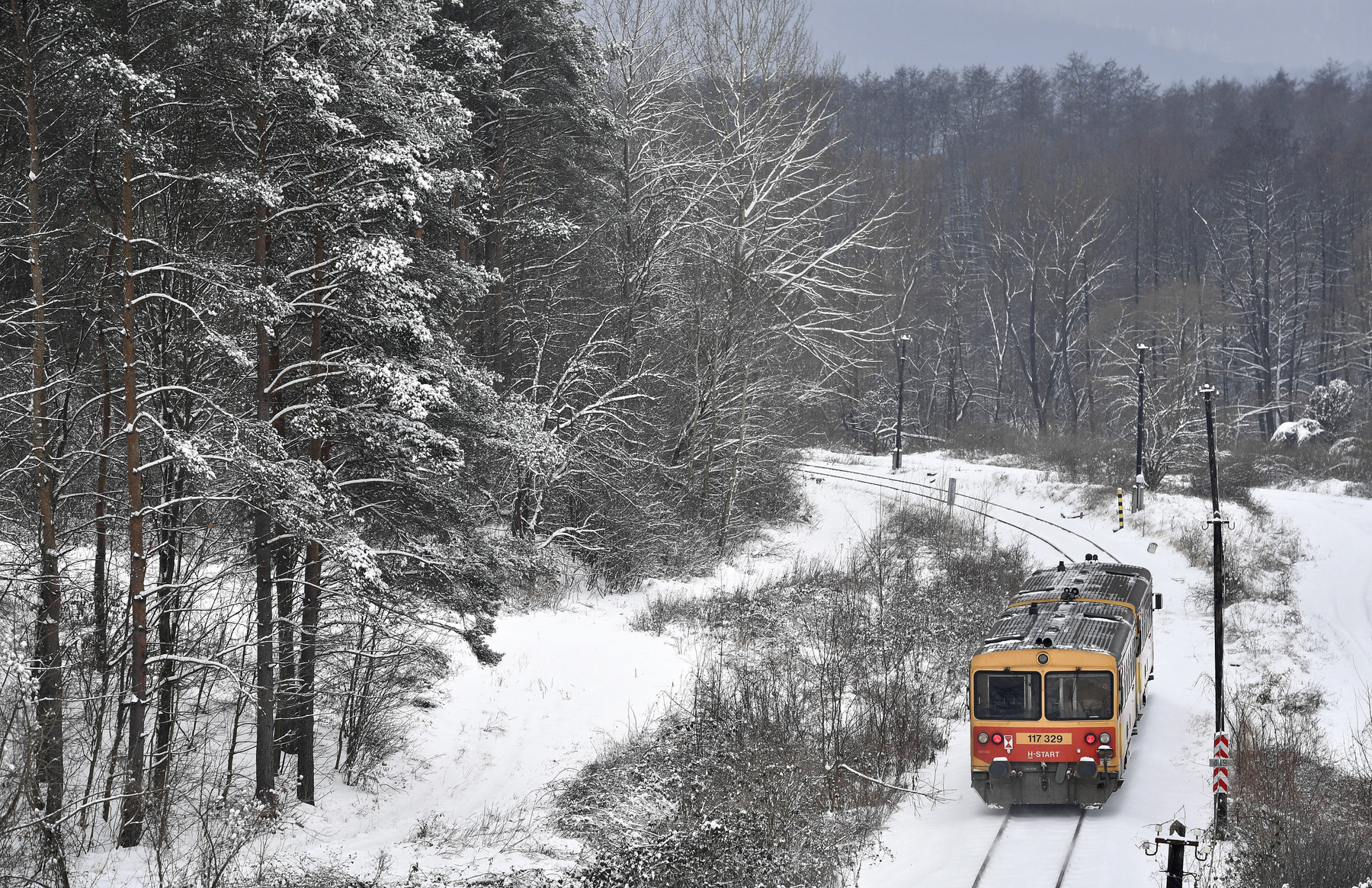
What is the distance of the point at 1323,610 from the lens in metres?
23.1

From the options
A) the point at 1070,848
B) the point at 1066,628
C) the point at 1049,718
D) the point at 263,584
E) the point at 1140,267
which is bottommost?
the point at 1070,848

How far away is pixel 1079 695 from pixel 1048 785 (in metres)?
1.21

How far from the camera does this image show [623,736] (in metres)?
17.2

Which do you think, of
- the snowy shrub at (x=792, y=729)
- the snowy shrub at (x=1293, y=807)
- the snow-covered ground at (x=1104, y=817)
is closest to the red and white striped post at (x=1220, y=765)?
the snowy shrub at (x=1293, y=807)

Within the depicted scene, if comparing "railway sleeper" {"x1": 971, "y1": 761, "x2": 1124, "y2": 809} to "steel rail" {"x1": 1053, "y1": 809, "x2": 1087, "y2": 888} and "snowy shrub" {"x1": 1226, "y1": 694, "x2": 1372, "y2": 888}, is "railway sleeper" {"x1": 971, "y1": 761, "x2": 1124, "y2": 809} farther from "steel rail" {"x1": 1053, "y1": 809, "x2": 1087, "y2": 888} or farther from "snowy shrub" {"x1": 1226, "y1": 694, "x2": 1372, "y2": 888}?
"snowy shrub" {"x1": 1226, "y1": 694, "x2": 1372, "y2": 888}

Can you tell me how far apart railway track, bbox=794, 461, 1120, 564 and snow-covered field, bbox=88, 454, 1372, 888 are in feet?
2.68

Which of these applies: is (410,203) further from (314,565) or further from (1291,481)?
(1291,481)

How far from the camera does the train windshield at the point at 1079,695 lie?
13438mm

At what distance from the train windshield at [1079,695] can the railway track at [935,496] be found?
14.2 metres

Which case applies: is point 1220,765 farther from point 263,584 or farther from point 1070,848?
point 263,584

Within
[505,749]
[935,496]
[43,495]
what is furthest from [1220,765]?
[935,496]

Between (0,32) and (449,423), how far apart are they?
6442 millimetres

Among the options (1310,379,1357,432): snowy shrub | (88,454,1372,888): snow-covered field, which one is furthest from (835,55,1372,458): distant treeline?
(88,454,1372,888): snow-covered field

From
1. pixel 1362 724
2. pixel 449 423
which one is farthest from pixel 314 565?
pixel 1362 724
